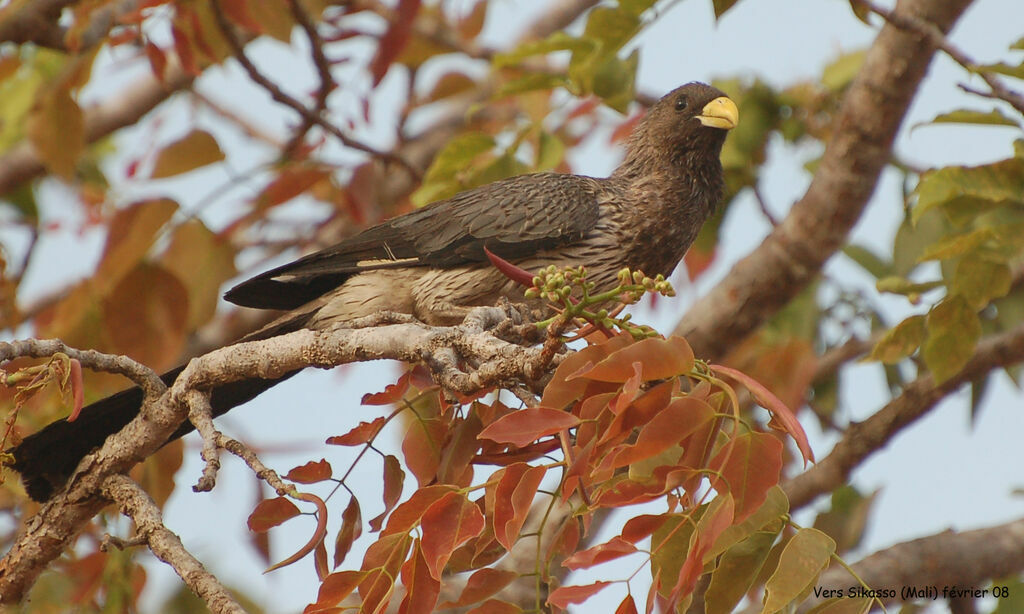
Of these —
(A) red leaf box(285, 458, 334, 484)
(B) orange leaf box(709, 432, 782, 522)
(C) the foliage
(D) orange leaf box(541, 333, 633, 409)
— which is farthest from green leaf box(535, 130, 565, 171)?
(B) orange leaf box(709, 432, 782, 522)

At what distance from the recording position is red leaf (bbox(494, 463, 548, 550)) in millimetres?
1968

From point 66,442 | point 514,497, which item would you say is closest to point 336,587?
point 514,497

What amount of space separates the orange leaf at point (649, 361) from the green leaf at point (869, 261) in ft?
9.32

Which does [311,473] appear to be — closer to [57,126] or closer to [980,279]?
[980,279]

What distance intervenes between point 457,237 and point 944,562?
6.56 ft

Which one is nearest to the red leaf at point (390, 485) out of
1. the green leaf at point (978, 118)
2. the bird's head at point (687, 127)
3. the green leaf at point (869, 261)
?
the green leaf at point (978, 118)

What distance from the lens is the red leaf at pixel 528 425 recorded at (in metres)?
1.96

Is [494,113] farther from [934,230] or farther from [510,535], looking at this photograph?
[510,535]

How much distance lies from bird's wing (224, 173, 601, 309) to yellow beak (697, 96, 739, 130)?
2.04 feet

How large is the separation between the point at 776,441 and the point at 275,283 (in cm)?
232

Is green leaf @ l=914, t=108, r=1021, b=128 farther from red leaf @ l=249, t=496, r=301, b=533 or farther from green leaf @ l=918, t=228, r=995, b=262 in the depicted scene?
red leaf @ l=249, t=496, r=301, b=533

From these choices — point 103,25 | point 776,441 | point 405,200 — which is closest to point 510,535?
point 776,441

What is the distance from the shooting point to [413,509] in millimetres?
2141

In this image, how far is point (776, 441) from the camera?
1868mm
